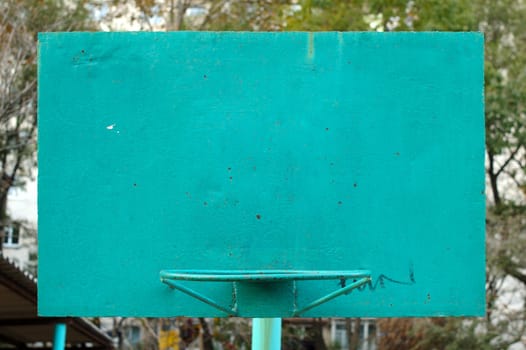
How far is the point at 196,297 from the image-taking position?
4.74 meters

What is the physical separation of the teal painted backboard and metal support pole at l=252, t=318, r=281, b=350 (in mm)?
961

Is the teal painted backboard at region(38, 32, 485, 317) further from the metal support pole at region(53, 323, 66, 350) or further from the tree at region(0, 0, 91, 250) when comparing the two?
the tree at region(0, 0, 91, 250)

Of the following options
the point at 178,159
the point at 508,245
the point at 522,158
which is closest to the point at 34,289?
the point at 178,159

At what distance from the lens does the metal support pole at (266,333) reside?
5.80 metres

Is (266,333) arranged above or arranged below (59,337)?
below

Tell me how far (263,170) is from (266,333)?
49.5 inches

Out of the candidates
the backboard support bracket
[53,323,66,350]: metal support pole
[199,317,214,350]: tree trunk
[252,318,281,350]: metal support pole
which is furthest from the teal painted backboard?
[199,317,214,350]: tree trunk

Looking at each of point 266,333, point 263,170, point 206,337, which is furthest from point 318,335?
point 263,170

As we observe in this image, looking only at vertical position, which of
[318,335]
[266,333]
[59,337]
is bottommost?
[266,333]

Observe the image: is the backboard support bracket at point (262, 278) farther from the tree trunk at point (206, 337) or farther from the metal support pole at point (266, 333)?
the tree trunk at point (206, 337)

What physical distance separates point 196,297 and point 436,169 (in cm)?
126

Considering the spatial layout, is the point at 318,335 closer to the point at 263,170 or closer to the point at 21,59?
the point at 21,59

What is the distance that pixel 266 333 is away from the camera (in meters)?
5.80

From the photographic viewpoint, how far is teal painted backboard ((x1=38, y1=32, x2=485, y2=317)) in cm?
484
